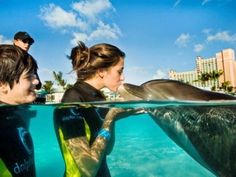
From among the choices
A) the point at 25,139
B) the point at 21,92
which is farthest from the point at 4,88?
the point at 25,139

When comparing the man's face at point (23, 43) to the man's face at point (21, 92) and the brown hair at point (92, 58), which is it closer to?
the brown hair at point (92, 58)

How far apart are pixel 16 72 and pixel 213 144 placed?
75.9 inches

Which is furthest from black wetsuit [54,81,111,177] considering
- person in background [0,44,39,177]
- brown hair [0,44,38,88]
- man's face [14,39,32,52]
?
man's face [14,39,32,52]

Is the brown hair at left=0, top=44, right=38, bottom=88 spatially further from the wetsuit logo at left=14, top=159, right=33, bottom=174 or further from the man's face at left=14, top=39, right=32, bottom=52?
the man's face at left=14, top=39, right=32, bottom=52

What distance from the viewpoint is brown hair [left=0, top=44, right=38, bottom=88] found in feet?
9.98

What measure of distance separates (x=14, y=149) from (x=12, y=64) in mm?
792

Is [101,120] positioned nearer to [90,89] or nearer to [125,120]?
[90,89]

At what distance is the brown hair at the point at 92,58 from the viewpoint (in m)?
3.74

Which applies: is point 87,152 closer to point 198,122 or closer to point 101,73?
point 101,73

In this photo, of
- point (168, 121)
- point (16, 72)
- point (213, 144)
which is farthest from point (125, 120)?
point (16, 72)

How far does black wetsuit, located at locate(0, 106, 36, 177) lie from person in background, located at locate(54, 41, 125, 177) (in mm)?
378

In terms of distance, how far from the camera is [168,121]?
12.6 ft

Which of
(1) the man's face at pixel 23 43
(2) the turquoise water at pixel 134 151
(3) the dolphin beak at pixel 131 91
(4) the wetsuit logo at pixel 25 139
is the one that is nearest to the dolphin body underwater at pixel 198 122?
(3) the dolphin beak at pixel 131 91

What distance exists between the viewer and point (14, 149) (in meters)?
2.68
